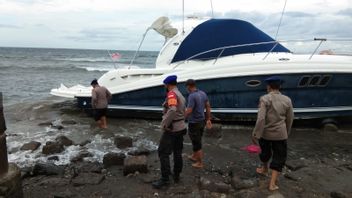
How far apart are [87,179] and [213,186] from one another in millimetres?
1950

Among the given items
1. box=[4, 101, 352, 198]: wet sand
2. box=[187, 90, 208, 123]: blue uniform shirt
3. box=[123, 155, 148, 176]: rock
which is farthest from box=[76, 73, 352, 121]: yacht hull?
box=[123, 155, 148, 176]: rock

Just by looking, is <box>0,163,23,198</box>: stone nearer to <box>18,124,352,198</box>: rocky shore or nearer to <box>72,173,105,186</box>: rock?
<box>18,124,352,198</box>: rocky shore

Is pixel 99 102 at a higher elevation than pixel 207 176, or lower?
higher

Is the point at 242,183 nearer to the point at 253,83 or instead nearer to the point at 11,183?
the point at 11,183

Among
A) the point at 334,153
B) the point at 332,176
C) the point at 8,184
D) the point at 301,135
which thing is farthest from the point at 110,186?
the point at 301,135

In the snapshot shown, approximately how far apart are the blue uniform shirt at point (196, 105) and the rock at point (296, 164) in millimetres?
1736

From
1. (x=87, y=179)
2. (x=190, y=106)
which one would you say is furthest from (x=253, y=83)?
(x=87, y=179)

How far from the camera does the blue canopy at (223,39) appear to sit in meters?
10.8

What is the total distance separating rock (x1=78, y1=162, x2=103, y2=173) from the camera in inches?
261

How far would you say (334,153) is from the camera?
25.9 ft

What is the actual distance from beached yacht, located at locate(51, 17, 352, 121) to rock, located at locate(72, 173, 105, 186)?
4333 mm

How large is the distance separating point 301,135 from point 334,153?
1.53m

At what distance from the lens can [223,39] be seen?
35.9ft

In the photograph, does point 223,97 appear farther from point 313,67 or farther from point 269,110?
point 269,110
